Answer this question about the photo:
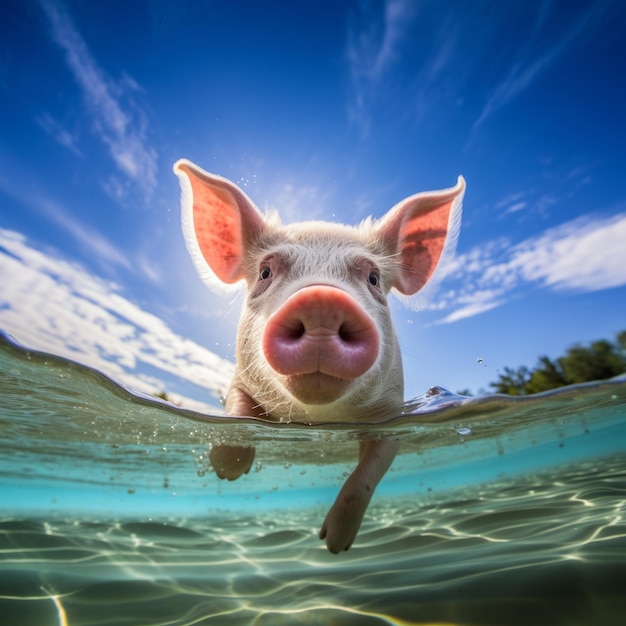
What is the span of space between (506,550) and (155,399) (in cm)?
375

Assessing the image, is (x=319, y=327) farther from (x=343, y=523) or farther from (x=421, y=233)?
(x=421, y=233)

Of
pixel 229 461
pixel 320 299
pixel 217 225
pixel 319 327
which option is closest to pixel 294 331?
pixel 319 327

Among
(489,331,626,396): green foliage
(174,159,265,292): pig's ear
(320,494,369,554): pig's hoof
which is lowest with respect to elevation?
(320,494,369,554): pig's hoof

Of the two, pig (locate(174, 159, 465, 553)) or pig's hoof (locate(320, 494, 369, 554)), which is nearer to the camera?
pig (locate(174, 159, 465, 553))

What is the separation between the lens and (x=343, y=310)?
2.71 metres

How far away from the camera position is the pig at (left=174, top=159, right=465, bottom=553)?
2755 millimetres

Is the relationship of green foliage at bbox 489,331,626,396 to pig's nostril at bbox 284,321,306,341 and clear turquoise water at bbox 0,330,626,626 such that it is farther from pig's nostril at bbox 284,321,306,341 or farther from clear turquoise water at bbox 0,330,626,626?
pig's nostril at bbox 284,321,306,341

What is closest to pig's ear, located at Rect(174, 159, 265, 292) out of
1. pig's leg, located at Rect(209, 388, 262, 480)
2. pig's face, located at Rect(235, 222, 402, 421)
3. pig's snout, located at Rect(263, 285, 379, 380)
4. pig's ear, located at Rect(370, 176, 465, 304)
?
pig's face, located at Rect(235, 222, 402, 421)

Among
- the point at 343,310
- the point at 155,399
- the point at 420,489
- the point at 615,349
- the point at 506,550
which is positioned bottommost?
the point at 506,550

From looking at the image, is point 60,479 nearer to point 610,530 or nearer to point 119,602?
point 119,602

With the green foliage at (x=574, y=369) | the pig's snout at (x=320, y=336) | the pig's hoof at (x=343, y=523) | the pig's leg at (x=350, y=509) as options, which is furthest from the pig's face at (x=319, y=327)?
the green foliage at (x=574, y=369)

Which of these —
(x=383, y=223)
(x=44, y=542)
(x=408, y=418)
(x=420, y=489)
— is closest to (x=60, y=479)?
(x=44, y=542)

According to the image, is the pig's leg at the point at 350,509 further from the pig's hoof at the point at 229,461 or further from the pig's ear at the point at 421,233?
the pig's ear at the point at 421,233

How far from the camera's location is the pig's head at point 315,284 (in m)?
2.74
